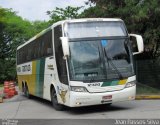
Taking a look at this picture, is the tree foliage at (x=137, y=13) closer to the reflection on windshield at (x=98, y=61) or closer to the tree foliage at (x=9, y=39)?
the reflection on windshield at (x=98, y=61)

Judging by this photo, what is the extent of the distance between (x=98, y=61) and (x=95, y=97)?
1.26 m

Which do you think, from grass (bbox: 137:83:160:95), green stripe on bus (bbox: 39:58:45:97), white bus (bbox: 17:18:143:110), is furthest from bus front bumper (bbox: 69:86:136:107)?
grass (bbox: 137:83:160:95)

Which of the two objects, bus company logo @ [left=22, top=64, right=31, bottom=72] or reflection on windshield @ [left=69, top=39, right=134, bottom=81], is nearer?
reflection on windshield @ [left=69, top=39, right=134, bottom=81]

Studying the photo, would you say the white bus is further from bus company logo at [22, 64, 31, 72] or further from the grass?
the grass

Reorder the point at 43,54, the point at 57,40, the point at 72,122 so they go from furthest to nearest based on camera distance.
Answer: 1. the point at 43,54
2. the point at 57,40
3. the point at 72,122

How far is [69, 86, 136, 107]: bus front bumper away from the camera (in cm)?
1430

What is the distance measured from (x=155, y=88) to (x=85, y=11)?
256 inches

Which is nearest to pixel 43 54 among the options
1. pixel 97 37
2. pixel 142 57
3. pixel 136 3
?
pixel 97 37

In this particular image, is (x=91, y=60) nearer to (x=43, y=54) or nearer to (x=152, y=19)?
(x=43, y=54)

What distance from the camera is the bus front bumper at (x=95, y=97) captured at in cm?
1430

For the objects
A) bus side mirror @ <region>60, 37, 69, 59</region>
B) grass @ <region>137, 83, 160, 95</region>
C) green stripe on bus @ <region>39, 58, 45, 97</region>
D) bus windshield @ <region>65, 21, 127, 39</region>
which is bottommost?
grass @ <region>137, 83, 160, 95</region>

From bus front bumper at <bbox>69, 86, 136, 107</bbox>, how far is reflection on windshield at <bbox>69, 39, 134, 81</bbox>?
52 cm

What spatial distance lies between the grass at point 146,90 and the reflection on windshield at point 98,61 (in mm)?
8071

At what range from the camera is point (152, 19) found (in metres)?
24.4
